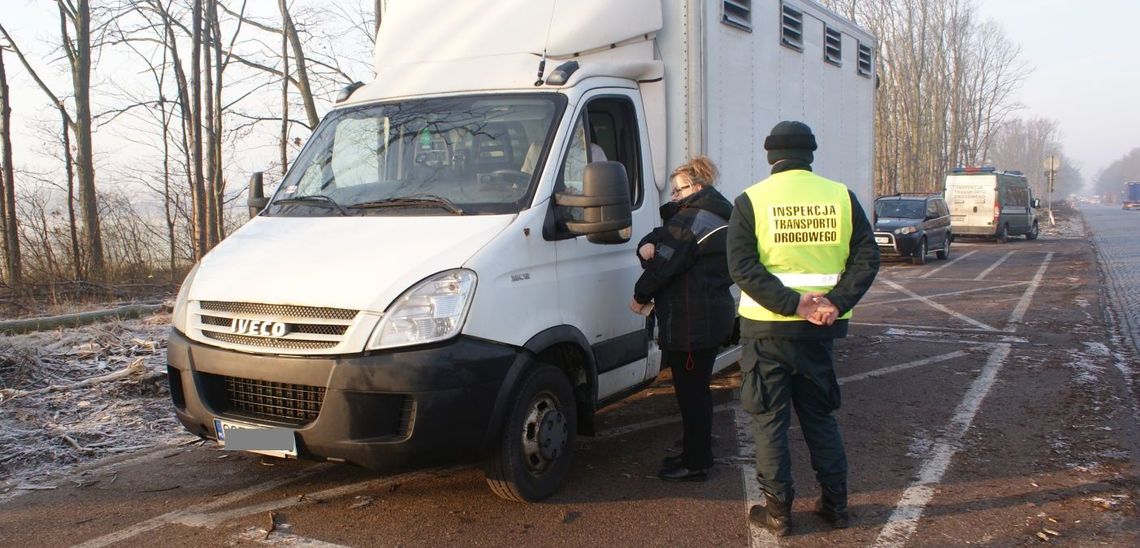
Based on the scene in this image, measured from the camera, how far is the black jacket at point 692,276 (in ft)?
14.5

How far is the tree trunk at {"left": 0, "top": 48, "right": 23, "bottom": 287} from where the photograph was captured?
44.6ft

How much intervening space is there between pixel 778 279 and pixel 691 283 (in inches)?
28.5

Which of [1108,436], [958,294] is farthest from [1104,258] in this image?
[1108,436]

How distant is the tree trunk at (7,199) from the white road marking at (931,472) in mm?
13379

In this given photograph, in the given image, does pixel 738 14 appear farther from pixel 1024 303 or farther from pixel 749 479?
pixel 1024 303

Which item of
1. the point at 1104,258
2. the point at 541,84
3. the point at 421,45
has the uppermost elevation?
the point at 421,45

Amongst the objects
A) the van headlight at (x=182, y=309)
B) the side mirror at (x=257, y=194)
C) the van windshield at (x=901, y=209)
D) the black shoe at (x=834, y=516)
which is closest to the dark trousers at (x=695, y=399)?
the black shoe at (x=834, y=516)

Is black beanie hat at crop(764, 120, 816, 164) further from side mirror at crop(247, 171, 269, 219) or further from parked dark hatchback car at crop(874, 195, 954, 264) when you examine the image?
parked dark hatchback car at crop(874, 195, 954, 264)

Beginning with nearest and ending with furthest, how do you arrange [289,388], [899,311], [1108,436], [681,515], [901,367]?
[289,388]
[681,515]
[1108,436]
[901,367]
[899,311]

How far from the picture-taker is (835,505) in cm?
405

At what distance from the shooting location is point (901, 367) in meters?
7.90

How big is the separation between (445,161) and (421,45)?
1.36m

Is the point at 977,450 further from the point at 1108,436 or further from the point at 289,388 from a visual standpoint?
the point at 289,388

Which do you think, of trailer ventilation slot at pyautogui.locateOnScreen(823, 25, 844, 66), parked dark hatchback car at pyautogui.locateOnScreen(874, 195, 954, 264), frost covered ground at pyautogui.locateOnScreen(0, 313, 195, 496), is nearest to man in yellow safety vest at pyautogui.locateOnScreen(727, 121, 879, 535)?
frost covered ground at pyautogui.locateOnScreen(0, 313, 195, 496)
